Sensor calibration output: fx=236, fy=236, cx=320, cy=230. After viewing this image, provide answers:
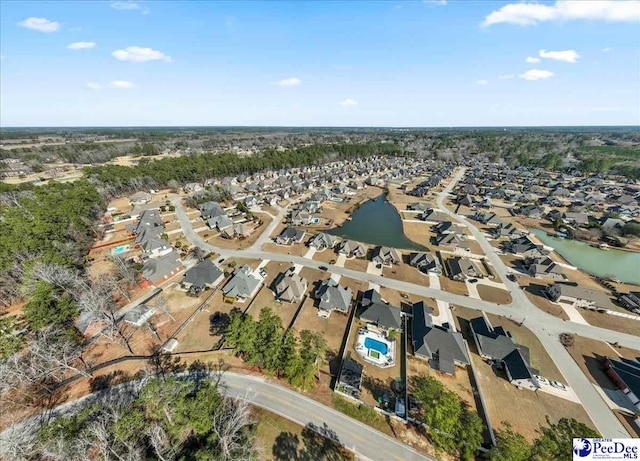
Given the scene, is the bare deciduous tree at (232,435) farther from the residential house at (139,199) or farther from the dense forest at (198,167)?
the dense forest at (198,167)

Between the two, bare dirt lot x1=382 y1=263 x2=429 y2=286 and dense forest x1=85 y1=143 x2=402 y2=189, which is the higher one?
dense forest x1=85 y1=143 x2=402 y2=189

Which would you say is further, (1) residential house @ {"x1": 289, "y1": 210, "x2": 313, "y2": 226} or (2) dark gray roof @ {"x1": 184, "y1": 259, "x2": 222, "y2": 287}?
(1) residential house @ {"x1": 289, "y1": 210, "x2": 313, "y2": 226}

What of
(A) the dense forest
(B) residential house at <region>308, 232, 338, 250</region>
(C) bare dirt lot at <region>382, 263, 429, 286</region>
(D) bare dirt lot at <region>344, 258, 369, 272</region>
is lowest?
(C) bare dirt lot at <region>382, 263, 429, 286</region>

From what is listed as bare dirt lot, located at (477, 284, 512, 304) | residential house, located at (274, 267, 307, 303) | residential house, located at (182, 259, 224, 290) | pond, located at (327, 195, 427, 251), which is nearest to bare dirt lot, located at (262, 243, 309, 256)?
residential house, located at (274, 267, 307, 303)

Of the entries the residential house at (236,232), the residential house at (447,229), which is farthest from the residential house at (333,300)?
the residential house at (447,229)

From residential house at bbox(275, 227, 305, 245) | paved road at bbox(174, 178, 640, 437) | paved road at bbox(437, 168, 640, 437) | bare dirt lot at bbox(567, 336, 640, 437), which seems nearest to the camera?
paved road at bbox(437, 168, 640, 437)

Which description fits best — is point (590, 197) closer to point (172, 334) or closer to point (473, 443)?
point (473, 443)

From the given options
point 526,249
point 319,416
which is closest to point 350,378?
point 319,416

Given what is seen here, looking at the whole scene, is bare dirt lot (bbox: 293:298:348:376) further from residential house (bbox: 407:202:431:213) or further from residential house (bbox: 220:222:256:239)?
residential house (bbox: 407:202:431:213)
